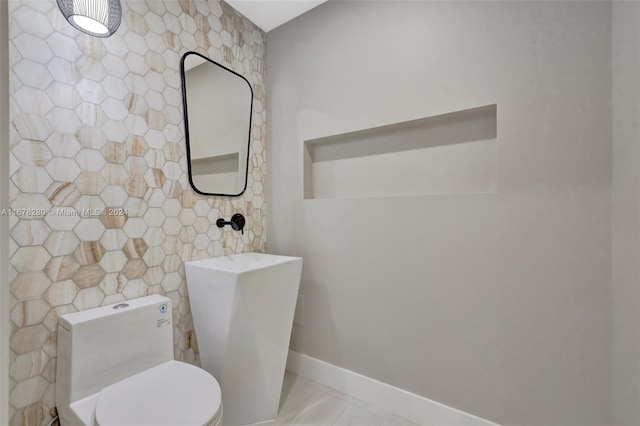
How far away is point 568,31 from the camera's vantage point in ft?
3.79

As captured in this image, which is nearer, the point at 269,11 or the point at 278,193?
the point at 269,11

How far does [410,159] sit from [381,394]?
4.41 feet

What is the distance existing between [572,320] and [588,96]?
35.5 inches

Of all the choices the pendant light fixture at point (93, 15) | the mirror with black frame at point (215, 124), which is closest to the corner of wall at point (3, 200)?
the pendant light fixture at point (93, 15)

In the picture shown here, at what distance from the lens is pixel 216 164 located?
5.65 ft

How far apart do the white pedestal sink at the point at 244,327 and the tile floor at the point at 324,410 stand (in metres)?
0.14

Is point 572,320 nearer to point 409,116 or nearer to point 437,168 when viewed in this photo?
point 437,168

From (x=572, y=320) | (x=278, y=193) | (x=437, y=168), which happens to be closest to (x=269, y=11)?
(x=278, y=193)

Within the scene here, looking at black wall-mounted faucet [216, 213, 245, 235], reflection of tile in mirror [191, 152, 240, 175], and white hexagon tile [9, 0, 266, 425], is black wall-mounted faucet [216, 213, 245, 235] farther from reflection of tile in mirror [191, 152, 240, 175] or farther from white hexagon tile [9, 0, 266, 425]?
reflection of tile in mirror [191, 152, 240, 175]

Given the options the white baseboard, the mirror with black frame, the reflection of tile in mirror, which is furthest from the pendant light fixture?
the white baseboard

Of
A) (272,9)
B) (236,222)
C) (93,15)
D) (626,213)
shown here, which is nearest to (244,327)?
(236,222)

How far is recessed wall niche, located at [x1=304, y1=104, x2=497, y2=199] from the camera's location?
1.41 m

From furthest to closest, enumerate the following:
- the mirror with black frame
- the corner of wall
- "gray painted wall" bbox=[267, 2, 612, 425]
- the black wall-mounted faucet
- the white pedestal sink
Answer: the black wall-mounted faucet → the mirror with black frame → the white pedestal sink → "gray painted wall" bbox=[267, 2, 612, 425] → the corner of wall

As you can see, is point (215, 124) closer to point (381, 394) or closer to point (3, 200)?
point (3, 200)
